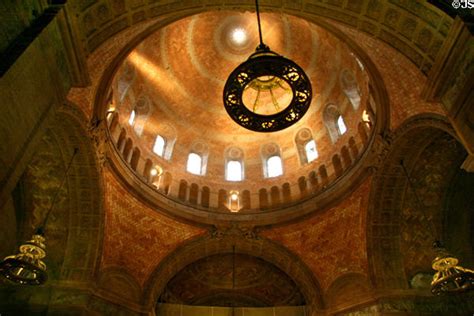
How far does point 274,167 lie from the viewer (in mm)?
17281

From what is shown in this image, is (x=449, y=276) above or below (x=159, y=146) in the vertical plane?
below

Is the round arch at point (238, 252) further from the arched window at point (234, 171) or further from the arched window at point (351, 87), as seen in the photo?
the arched window at point (351, 87)

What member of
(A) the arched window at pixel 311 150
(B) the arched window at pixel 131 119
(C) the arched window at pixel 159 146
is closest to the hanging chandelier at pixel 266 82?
(A) the arched window at pixel 311 150

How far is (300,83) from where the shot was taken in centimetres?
843

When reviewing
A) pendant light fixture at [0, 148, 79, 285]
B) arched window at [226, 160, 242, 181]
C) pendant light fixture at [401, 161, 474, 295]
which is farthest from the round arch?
pendant light fixture at [0, 148, 79, 285]

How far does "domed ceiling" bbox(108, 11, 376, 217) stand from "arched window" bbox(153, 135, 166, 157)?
0.57 feet

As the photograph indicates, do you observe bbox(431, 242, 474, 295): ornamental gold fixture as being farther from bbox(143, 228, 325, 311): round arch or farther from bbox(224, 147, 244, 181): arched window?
bbox(224, 147, 244, 181): arched window

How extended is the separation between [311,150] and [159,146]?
691 centimetres

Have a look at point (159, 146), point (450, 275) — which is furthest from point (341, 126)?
point (450, 275)

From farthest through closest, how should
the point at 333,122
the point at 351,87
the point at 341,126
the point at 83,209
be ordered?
1. the point at 333,122
2. the point at 341,126
3. the point at 351,87
4. the point at 83,209

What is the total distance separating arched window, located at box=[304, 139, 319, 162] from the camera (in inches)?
638

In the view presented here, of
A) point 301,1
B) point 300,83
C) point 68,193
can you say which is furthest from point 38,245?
point 301,1

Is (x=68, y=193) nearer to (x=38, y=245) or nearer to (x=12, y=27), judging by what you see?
(x=38, y=245)

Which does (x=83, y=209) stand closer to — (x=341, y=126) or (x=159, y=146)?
(x=159, y=146)
